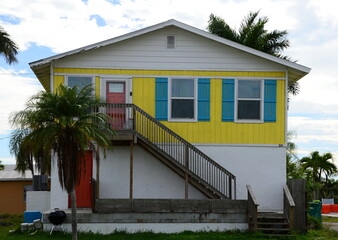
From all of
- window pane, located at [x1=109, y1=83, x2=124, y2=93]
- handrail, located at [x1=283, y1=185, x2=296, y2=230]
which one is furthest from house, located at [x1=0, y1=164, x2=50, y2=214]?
handrail, located at [x1=283, y1=185, x2=296, y2=230]

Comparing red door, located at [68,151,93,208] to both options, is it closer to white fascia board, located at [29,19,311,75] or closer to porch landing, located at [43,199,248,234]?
porch landing, located at [43,199,248,234]

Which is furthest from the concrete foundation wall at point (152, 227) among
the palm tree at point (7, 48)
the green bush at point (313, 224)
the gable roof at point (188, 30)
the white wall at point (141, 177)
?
the palm tree at point (7, 48)

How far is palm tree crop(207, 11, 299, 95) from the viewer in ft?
97.6

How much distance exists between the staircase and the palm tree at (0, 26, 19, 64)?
15639 millimetres

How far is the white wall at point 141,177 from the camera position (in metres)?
18.8


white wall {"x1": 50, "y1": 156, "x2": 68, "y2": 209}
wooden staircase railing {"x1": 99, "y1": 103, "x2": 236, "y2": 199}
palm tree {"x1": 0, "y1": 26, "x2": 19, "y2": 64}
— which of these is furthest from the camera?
palm tree {"x1": 0, "y1": 26, "x2": 19, "y2": 64}

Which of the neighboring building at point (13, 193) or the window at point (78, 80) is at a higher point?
the window at point (78, 80)

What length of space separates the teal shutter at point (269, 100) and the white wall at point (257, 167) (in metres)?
1.10

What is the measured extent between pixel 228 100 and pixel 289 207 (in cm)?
464

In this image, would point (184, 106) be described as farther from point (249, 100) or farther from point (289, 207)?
point (289, 207)

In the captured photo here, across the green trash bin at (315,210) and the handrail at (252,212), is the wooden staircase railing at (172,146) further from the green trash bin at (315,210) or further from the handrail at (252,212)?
the green trash bin at (315,210)

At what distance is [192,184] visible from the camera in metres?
18.4

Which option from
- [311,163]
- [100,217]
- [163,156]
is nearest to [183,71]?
[163,156]

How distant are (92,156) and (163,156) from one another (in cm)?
258
